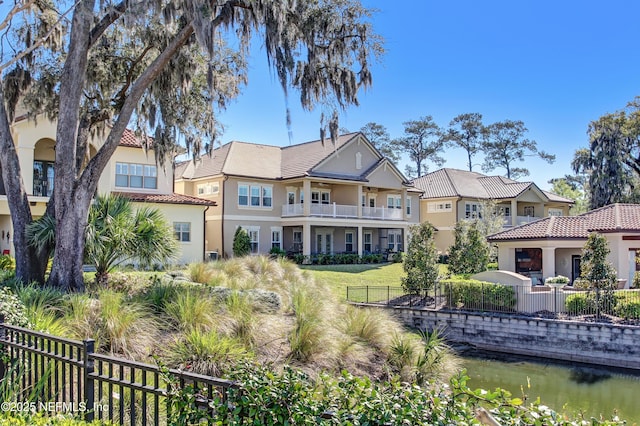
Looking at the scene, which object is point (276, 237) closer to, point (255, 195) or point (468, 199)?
point (255, 195)

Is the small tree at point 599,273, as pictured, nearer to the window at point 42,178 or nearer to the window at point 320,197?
the window at point 320,197

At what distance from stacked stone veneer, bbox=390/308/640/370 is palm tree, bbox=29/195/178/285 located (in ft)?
31.4

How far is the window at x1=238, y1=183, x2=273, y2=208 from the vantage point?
33969 millimetres

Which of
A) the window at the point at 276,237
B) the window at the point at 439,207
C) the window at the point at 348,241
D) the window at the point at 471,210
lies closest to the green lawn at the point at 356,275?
the window at the point at 276,237

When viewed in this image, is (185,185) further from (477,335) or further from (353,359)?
(353,359)

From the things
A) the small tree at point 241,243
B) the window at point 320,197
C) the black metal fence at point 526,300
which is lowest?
the black metal fence at point 526,300

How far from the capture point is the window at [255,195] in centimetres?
3397

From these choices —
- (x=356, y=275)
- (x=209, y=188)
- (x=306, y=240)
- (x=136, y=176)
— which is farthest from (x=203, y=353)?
(x=209, y=188)

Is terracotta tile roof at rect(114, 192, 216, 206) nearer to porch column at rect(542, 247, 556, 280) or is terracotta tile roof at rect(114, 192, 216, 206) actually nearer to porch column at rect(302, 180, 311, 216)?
porch column at rect(302, 180, 311, 216)

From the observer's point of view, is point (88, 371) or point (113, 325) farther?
point (113, 325)

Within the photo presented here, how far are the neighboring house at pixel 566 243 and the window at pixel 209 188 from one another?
16.4m

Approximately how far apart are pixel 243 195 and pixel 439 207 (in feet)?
61.1

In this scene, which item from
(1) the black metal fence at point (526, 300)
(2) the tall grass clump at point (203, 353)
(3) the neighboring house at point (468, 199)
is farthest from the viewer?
(3) the neighboring house at point (468, 199)

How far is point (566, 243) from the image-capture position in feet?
84.6
